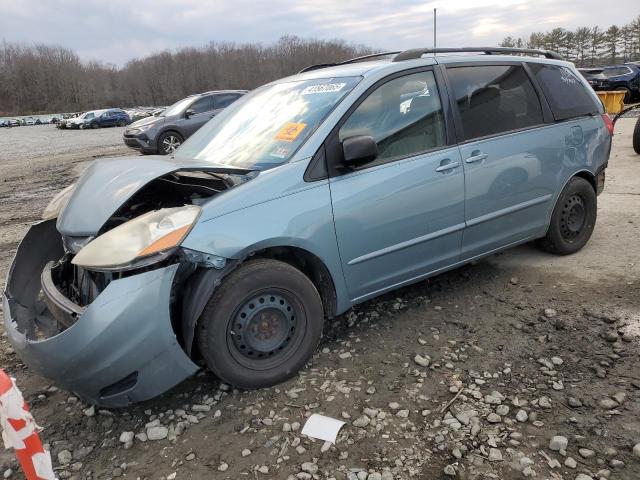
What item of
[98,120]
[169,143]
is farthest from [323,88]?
[98,120]

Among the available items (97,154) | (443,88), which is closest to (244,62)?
(97,154)

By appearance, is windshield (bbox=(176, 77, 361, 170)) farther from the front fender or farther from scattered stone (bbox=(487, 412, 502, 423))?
scattered stone (bbox=(487, 412, 502, 423))

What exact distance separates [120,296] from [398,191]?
67.6 inches

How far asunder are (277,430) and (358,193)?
139cm

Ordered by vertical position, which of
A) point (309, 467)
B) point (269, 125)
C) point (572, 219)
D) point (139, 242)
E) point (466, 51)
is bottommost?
point (309, 467)

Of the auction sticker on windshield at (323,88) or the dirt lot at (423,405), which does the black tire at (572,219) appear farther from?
the auction sticker on windshield at (323,88)

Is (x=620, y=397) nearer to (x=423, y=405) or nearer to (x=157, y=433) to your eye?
(x=423, y=405)

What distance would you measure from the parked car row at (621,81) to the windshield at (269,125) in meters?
21.3

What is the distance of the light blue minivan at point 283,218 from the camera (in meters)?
2.39

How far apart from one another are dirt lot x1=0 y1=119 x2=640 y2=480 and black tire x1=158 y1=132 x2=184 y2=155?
32.5 feet

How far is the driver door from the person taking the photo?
294cm

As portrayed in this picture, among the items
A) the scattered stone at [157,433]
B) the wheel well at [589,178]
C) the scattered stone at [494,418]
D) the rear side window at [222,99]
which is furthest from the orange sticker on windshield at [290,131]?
the rear side window at [222,99]

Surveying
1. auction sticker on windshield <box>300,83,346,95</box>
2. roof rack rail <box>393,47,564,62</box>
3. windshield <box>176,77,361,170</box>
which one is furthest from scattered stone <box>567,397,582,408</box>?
roof rack rail <box>393,47,564,62</box>

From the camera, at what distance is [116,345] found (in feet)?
7.57
